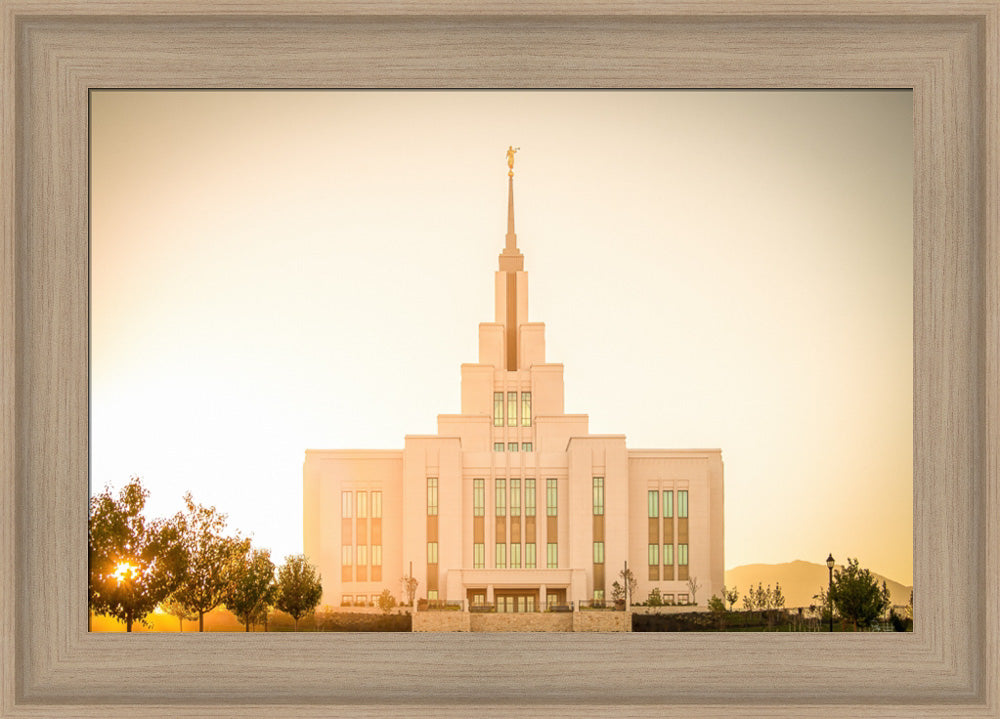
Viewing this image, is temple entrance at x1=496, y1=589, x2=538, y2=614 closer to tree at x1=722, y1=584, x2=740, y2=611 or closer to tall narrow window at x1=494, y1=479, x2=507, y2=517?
tall narrow window at x1=494, y1=479, x2=507, y2=517

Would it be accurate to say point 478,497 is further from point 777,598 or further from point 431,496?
point 777,598

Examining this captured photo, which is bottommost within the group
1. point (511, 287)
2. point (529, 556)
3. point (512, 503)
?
point (529, 556)

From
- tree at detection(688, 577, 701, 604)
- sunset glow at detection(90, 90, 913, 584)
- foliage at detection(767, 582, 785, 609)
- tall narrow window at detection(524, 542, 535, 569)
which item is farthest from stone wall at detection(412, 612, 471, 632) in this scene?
foliage at detection(767, 582, 785, 609)

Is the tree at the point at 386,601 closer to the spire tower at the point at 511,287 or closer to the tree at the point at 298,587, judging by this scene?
the tree at the point at 298,587

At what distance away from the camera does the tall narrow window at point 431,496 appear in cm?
218

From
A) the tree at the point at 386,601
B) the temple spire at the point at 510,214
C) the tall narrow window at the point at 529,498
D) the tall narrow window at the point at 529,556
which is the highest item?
the temple spire at the point at 510,214

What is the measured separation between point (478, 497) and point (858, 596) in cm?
79

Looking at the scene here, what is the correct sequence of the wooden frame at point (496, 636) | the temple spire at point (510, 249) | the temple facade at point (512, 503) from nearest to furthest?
the wooden frame at point (496, 636), the temple facade at point (512, 503), the temple spire at point (510, 249)

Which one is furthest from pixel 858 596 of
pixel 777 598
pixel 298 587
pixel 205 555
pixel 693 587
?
pixel 205 555

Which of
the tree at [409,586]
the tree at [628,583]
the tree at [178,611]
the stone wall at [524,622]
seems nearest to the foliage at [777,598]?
the tree at [628,583]

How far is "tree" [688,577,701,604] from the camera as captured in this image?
214 centimetres

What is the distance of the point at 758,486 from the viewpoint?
7.32ft

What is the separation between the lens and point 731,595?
217cm
